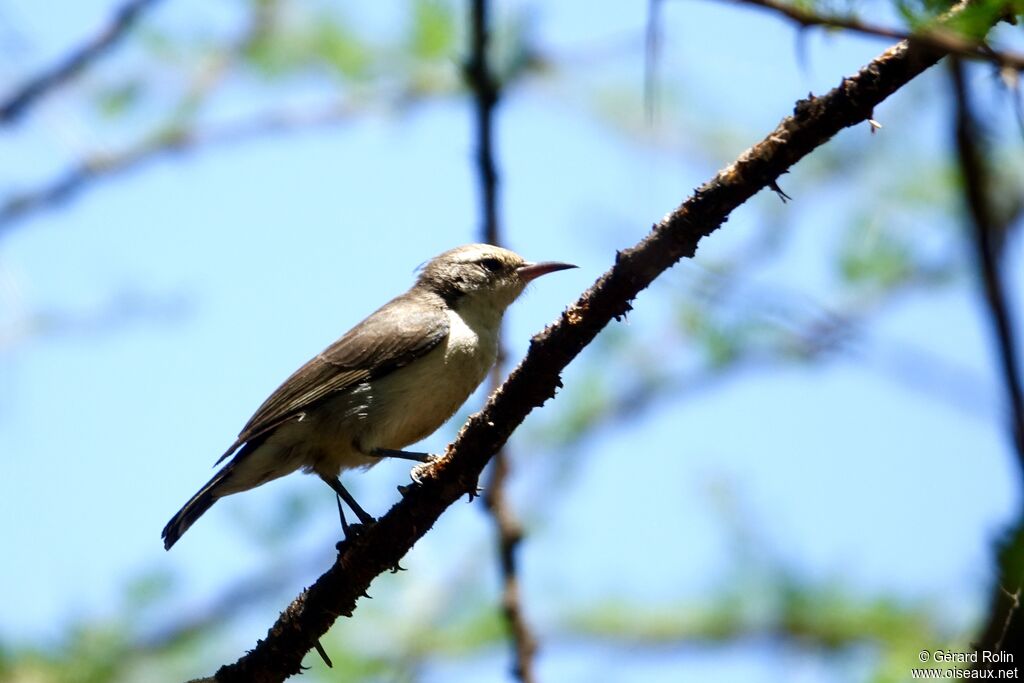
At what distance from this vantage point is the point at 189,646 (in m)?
7.94

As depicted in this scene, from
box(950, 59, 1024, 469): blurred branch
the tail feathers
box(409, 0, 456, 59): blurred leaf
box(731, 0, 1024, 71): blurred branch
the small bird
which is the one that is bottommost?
box(950, 59, 1024, 469): blurred branch

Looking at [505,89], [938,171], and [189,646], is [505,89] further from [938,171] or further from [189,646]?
[189,646]

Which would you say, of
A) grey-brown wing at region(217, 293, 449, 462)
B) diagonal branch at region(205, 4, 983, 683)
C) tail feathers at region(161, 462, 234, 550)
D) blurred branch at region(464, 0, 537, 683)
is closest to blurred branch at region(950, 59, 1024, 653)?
diagonal branch at region(205, 4, 983, 683)

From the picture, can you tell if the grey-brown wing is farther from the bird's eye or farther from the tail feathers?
the bird's eye

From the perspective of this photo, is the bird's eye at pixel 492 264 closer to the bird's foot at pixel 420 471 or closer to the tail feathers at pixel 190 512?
the tail feathers at pixel 190 512

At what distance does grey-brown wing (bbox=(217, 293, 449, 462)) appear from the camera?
233 inches

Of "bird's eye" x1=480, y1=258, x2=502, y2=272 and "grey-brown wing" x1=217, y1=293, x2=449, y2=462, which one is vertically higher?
"bird's eye" x1=480, y1=258, x2=502, y2=272

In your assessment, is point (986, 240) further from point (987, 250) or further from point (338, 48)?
point (338, 48)

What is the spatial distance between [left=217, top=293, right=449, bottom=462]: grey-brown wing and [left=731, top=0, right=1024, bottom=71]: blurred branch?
3.34 meters

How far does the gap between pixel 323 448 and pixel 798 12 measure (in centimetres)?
378

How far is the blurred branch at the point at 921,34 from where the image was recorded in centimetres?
220

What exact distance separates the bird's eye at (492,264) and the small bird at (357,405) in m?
0.71

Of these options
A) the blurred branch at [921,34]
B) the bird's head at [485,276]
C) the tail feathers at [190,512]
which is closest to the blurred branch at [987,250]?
the blurred branch at [921,34]

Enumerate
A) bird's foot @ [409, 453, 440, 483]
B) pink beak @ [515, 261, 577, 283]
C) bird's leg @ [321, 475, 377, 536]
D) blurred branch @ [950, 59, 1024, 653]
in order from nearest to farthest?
blurred branch @ [950, 59, 1024, 653], bird's foot @ [409, 453, 440, 483], bird's leg @ [321, 475, 377, 536], pink beak @ [515, 261, 577, 283]
